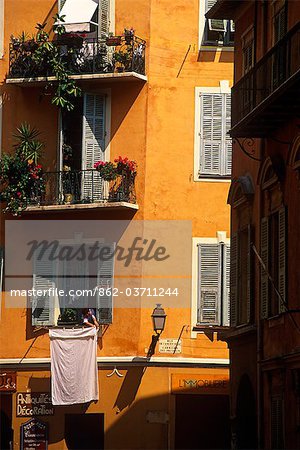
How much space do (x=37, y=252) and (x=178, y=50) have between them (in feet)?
21.2

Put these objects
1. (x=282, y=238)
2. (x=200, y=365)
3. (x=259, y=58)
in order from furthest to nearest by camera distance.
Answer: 1. (x=200, y=365)
2. (x=259, y=58)
3. (x=282, y=238)

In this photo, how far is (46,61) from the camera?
119 ft

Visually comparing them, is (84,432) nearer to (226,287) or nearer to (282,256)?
(226,287)

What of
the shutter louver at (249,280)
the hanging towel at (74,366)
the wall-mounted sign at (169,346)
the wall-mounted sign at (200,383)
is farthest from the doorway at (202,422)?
the shutter louver at (249,280)

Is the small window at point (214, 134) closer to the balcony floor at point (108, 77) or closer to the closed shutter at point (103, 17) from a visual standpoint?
the balcony floor at point (108, 77)

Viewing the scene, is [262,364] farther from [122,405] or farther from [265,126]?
[122,405]

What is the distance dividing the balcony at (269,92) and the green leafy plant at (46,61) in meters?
9.05

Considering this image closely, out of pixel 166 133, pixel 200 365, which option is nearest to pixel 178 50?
pixel 166 133

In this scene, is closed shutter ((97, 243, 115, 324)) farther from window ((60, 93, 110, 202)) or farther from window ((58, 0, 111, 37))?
window ((58, 0, 111, 37))

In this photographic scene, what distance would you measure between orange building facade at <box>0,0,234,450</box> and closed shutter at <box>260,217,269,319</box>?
782 cm

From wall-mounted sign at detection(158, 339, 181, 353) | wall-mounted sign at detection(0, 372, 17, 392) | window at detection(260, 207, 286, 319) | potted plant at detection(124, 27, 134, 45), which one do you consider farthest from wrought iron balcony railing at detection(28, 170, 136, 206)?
window at detection(260, 207, 286, 319)

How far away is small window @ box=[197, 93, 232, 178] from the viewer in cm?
3575

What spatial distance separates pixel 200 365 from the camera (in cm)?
3500

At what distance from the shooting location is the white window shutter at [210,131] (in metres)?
35.8
